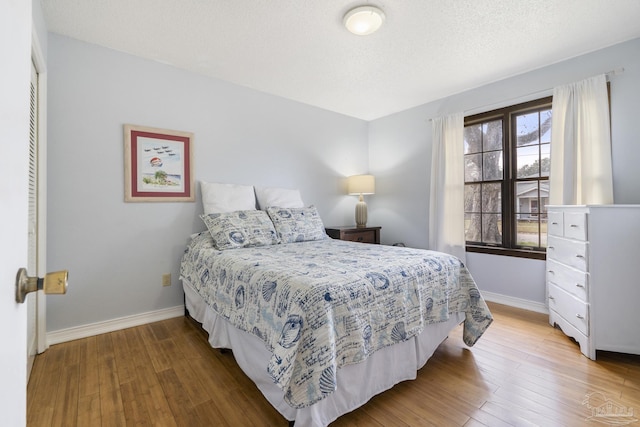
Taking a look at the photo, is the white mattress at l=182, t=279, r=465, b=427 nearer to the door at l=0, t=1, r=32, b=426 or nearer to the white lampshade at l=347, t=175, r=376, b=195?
the door at l=0, t=1, r=32, b=426

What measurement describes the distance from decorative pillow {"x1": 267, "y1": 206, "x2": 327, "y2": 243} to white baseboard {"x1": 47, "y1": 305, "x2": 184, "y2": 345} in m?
1.22

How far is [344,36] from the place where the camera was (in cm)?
230

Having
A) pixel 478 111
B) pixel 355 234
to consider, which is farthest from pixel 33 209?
pixel 478 111

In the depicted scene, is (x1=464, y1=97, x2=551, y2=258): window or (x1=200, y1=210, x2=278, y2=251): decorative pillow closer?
(x1=200, y1=210, x2=278, y2=251): decorative pillow

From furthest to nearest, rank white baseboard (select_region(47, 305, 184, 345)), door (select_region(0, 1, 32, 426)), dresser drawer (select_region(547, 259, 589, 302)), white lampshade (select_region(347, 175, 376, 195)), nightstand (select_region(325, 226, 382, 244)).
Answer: white lampshade (select_region(347, 175, 376, 195))
nightstand (select_region(325, 226, 382, 244))
white baseboard (select_region(47, 305, 184, 345))
dresser drawer (select_region(547, 259, 589, 302))
door (select_region(0, 1, 32, 426))

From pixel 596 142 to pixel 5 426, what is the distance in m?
3.60

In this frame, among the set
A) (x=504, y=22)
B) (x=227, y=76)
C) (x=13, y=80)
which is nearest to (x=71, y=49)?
(x=227, y=76)

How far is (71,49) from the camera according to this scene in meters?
2.30

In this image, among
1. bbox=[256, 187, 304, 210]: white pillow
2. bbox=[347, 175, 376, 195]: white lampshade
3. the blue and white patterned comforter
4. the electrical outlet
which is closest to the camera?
the blue and white patterned comforter

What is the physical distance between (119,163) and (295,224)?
1633 mm

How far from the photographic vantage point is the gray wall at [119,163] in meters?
2.27

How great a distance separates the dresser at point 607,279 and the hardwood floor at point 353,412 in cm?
16

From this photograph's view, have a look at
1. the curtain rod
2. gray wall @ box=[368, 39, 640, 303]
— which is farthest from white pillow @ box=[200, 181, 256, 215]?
the curtain rod

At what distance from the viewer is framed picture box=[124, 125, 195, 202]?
100.0 inches
